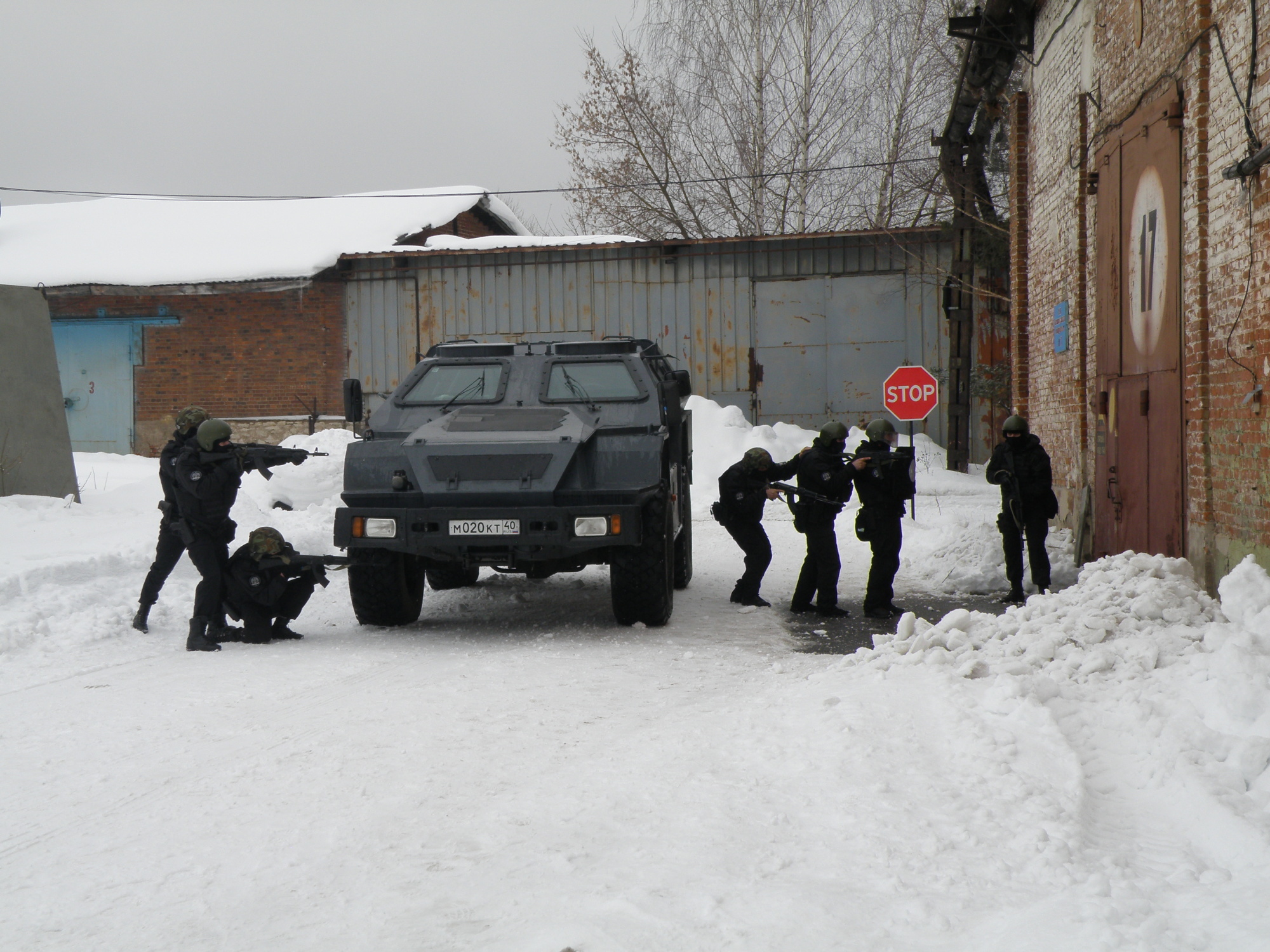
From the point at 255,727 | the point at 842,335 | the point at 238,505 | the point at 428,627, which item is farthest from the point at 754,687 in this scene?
the point at 842,335

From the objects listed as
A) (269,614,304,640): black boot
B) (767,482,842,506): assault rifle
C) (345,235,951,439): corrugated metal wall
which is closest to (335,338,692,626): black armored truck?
(269,614,304,640): black boot

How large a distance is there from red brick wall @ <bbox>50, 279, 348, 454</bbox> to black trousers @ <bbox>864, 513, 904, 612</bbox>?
48.5 ft

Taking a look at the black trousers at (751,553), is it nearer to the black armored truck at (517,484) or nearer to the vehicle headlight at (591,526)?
the black armored truck at (517,484)

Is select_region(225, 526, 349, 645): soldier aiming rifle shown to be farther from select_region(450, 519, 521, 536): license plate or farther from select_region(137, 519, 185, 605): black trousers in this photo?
select_region(450, 519, 521, 536): license plate

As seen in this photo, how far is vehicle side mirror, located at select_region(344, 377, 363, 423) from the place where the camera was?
838cm

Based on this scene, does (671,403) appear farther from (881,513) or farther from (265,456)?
(265,456)

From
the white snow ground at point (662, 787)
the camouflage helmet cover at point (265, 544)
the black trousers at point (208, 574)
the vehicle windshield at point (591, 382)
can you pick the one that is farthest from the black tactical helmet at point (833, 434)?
the black trousers at point (208, 574)

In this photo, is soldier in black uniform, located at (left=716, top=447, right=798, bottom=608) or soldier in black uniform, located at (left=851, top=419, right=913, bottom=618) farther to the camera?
soldier in black uniform, located at (left=716, top=447, right=798, bottom=608)

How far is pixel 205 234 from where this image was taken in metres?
24.2

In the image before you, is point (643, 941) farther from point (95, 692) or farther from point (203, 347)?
point (203, 347)

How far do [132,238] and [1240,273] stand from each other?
22503mm

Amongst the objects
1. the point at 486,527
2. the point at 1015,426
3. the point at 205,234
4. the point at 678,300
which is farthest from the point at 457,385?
the point at 205,234

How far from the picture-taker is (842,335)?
20.0 metres

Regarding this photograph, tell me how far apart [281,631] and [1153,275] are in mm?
6528
